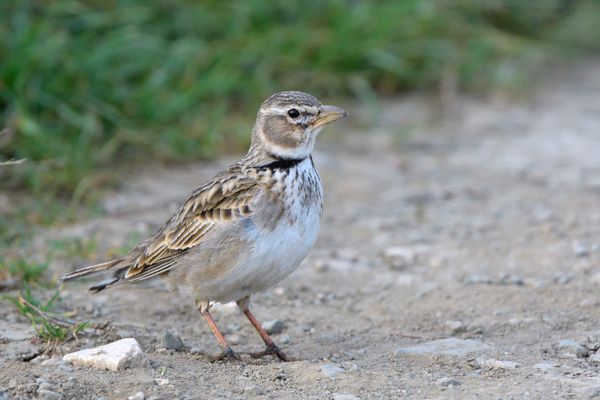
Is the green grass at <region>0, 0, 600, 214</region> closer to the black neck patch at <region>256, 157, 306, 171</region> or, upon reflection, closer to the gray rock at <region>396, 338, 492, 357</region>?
the black neck patch at <region>256, 157, 306, 171</region>

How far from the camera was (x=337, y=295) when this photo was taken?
271 inches

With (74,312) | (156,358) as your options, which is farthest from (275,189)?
(74,312)

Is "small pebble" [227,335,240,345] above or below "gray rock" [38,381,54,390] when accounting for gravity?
below

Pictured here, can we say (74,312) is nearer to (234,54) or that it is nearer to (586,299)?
(586,299)

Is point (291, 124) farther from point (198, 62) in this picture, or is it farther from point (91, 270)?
point (198, 62)

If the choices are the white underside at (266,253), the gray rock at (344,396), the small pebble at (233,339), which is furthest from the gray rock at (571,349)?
the small pebble at (233,339)

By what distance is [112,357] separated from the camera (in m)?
5.01

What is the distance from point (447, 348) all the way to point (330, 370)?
0.80m

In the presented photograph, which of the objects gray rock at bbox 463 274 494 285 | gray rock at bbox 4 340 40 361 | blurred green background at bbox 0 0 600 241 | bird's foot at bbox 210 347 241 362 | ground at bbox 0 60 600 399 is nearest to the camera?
ground at bbox 0 60 600 399

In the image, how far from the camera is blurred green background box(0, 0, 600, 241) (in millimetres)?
8648

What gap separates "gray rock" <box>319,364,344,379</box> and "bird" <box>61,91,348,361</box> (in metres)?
0.55

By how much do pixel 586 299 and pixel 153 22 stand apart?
5690 mm

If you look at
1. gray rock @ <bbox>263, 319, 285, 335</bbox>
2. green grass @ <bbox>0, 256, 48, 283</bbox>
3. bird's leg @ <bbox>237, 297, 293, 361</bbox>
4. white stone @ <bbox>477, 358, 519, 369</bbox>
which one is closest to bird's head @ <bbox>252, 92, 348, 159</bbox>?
bird's leg @ <bbox>237, 297, 293, 361</bbox>

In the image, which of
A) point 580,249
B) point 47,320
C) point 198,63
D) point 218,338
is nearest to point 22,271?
point 47,320
